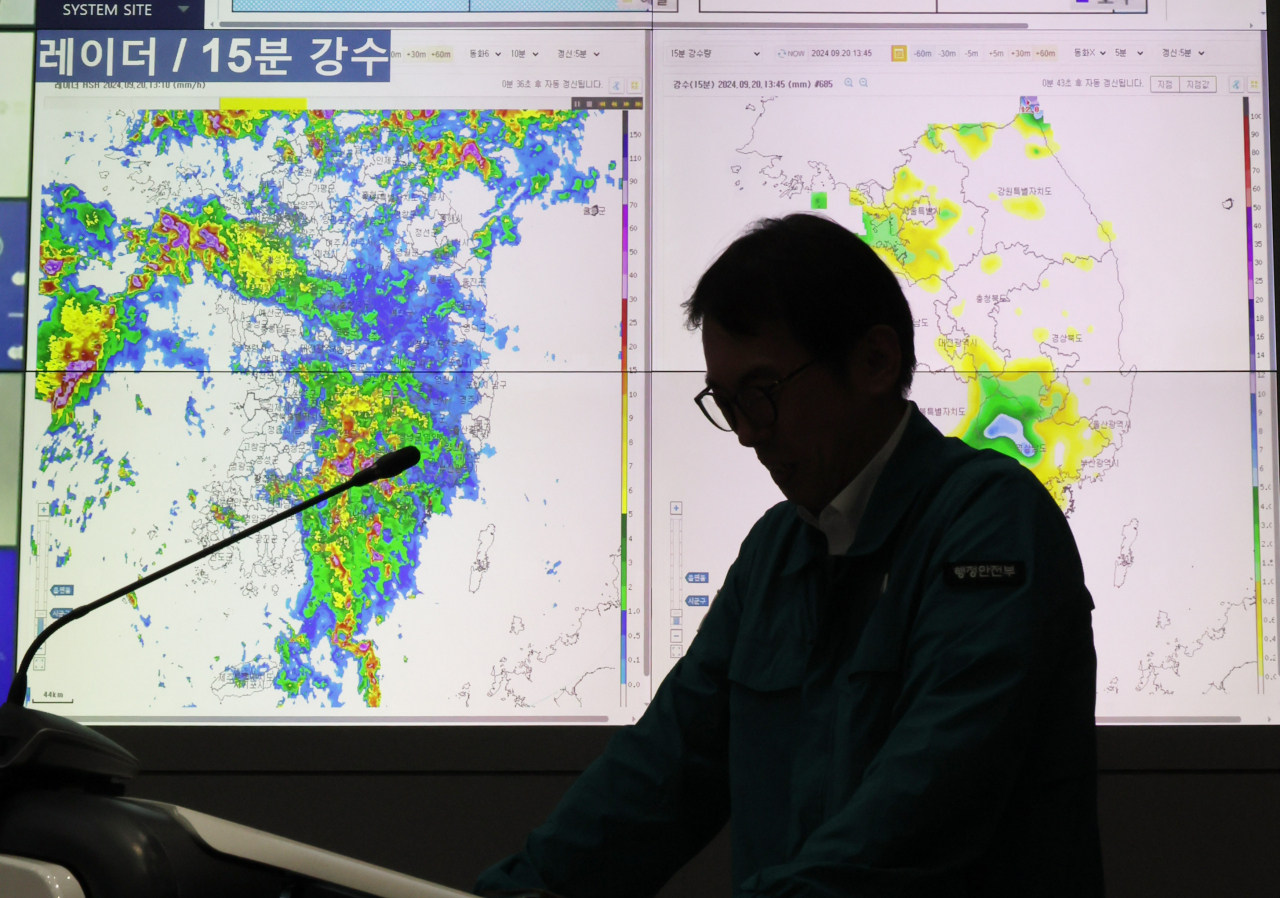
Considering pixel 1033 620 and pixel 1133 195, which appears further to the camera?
pixel 1133 195

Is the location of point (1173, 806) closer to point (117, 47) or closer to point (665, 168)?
point (665, 168)

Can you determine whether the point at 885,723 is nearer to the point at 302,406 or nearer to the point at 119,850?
the point at 119,850

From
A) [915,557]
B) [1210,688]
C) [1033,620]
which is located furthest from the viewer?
[1210,688]

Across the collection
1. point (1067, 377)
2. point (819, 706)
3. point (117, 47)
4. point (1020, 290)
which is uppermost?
point (117, 47)

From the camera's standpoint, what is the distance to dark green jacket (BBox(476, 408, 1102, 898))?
38.1 inches

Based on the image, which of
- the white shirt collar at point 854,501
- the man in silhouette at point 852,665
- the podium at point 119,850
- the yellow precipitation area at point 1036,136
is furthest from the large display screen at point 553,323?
the podium at point 119,850

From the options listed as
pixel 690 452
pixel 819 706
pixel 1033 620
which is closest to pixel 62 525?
pixel 690 452

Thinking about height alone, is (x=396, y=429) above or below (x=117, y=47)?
below

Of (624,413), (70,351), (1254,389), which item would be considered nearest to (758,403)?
(624,413)

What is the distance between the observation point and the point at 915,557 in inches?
44.6

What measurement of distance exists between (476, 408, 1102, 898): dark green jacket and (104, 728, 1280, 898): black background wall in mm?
1028

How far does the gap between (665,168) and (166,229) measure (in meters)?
1.07

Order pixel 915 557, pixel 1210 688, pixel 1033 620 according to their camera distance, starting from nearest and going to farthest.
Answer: pixel 1033 620, pixel 915 557, pixel 1210 688

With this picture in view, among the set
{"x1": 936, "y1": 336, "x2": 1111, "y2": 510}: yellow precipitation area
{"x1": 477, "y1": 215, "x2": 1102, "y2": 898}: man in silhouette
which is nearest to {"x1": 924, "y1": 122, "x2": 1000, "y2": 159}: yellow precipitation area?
{"x1": 936, "y1": 336, "x2": 1111, "y2": 510}: yellow precipitation area
